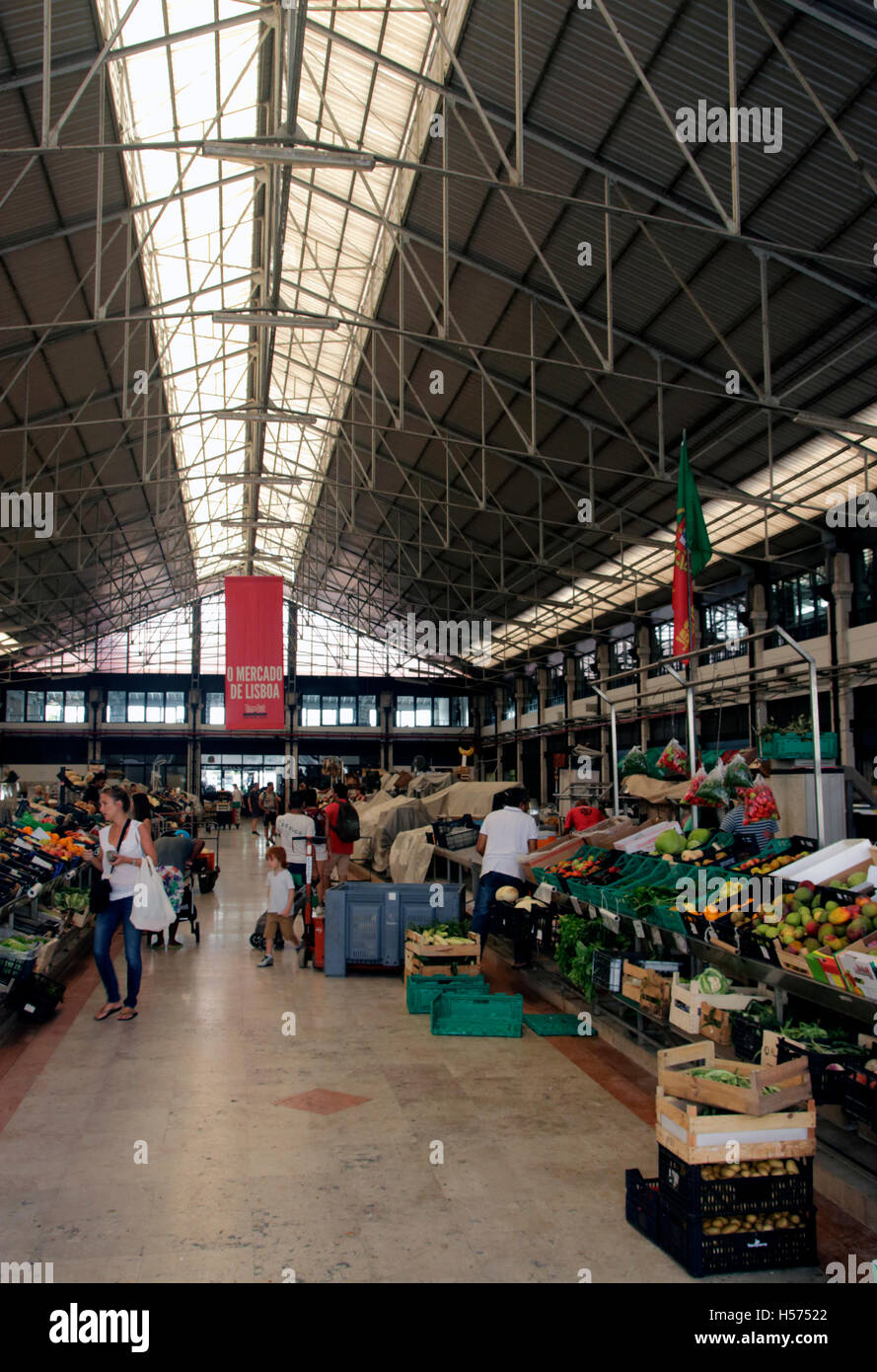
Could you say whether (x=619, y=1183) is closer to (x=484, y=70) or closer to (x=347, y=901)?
(x=347, y=901)

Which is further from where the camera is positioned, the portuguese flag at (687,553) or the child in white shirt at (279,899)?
the child in white shirt at (279,899)

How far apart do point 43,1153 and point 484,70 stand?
10.5 metres

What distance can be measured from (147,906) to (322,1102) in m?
2.32

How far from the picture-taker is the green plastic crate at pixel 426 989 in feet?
24.0

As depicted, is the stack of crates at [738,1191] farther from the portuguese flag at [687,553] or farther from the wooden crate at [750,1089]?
the portuguese flag at [687,553]

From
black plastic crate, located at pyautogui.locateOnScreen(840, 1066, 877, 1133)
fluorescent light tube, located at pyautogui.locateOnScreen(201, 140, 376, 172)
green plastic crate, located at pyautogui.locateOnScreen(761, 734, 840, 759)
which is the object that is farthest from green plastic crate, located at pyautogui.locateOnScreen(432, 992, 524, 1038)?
fluorescent light tube, located at pyautogui.locateOnScreen(201, 140, 376, 172)

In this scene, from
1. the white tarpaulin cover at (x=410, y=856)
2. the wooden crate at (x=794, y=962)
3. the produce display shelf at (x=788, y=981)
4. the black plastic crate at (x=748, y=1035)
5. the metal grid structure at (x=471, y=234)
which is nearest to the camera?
the produce display shelf at (x=788, y=981)

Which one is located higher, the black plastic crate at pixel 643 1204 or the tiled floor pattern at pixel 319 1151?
the black plastic crate at pixel 643 1204

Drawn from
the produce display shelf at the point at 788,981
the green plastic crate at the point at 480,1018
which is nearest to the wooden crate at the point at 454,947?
the green plastic crate at the point at 480,1018

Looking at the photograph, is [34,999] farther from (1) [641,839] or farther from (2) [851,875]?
(2) [851,875]

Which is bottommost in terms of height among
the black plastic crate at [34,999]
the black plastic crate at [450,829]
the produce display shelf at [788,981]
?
the black plastic crate at [34,999]

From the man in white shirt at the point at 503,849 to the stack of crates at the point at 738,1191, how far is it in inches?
182

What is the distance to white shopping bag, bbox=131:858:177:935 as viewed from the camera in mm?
6953
